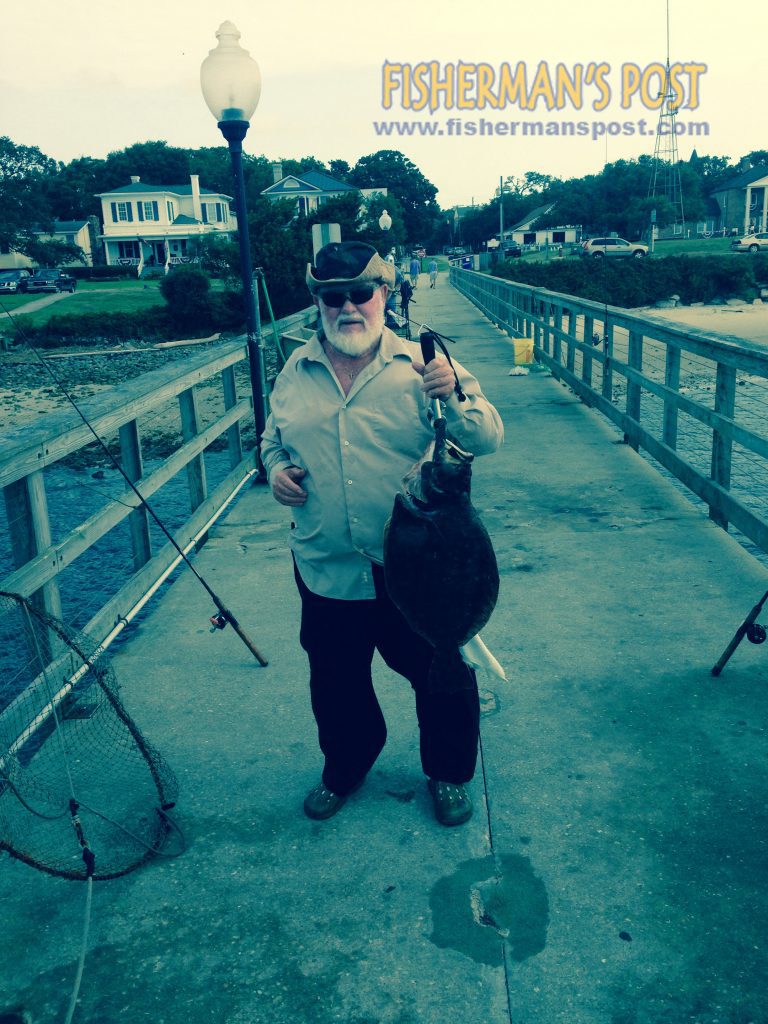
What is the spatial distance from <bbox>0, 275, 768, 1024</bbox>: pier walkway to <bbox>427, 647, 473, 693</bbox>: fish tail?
0.70m

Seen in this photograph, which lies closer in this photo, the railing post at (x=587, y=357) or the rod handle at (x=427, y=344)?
the rod handle at (x=427, y=344)

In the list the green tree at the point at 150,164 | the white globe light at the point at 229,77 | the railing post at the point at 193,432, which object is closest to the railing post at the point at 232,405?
the railing post at the point at 193,432

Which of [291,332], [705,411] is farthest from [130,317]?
[705,411]

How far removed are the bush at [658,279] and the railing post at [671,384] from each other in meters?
39.3

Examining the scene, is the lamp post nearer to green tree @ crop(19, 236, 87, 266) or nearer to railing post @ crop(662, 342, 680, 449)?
railing post @ crop(662, 342, 680, 449)

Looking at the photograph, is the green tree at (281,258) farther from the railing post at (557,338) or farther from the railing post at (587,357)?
the railing post at (587,357)

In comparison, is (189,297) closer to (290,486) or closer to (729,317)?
(729,317)

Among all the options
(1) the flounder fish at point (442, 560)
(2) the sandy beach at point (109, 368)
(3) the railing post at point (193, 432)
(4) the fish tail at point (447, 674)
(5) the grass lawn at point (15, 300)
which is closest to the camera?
(1) the flounder fish at point (442, 560)

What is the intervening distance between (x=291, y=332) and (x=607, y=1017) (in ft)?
22.5

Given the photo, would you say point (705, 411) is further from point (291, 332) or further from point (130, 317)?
point (130, 317)

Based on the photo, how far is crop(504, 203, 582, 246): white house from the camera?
118 metres

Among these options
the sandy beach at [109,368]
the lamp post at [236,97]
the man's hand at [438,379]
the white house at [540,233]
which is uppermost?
the white house at [540,233]

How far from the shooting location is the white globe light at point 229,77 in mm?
6691

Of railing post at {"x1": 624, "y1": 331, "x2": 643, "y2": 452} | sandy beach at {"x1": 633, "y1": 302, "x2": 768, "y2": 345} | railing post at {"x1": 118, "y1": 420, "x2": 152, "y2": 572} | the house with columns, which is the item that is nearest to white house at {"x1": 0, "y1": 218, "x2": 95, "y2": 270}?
sandy beach at {"x1": 633, "y1": 302, "x2": 768, "y2": 345}
